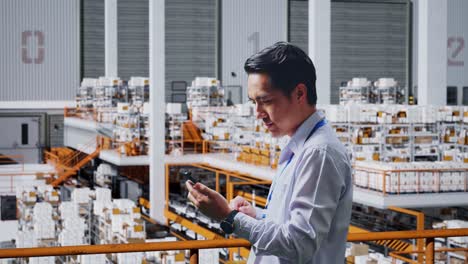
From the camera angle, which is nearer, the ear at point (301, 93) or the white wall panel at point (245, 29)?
the ear at point (301, 93)

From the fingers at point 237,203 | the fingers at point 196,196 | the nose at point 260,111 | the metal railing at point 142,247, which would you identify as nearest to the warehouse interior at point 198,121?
the metal railing at point 142,247

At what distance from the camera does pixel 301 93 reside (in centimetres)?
207

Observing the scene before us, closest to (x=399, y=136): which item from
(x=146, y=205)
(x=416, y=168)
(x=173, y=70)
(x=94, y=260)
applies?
(x=416, y=168)

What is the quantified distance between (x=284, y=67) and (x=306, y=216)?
16.3 inches

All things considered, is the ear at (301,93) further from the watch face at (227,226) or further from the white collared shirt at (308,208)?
the watch face at (227,226)

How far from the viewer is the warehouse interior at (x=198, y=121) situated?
1373cm

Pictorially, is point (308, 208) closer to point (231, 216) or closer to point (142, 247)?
point (231, 216)

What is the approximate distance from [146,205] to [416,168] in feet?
38.5

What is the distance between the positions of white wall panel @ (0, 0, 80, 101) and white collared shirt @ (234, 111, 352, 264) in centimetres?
3276

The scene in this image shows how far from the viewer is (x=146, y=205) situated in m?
23.3

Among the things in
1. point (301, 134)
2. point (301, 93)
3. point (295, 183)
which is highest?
point (301, 93)

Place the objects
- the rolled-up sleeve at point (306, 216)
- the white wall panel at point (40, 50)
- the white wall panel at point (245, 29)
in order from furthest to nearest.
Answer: the white wall panel at point (245, 29), the white wall panel at point (40, 50), the rolled-up sleeve at point (306, 216)

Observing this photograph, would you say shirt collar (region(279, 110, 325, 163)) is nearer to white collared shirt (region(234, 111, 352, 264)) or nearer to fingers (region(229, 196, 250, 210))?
white collared shirt (region(234, 111, 352, 264))

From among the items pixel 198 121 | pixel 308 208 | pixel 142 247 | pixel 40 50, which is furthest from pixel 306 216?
pixel 40 50
